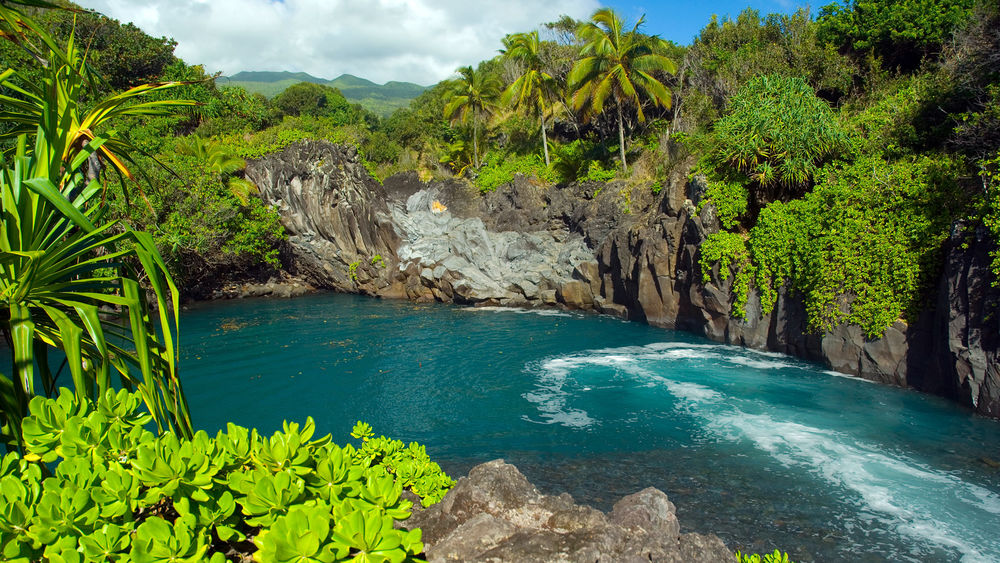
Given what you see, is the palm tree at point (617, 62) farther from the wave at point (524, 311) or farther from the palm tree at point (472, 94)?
the wave at point (524, 311)

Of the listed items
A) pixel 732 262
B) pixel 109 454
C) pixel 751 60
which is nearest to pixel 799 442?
pixel 732 262

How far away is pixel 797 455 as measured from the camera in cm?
1070

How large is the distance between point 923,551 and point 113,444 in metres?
9.32

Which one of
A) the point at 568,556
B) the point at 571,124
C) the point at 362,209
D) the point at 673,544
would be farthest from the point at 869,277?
the point at 571,124

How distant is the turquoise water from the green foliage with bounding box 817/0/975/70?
48.5 ft

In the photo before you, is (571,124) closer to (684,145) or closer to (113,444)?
(684,145)

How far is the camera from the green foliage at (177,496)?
7.77ft

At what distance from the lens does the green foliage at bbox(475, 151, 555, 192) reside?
3191 centimetres

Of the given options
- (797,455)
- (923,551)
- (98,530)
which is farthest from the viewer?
(797,455)

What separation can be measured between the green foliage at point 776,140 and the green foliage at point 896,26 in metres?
6.50

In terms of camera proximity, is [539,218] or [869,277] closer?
[869,277]

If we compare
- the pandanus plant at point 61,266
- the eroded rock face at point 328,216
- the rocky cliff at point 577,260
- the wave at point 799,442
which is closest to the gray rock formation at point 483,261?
the rocky cliff at point 577,260

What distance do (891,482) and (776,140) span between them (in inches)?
450

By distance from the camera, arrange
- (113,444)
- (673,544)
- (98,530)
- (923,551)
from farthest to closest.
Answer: (923,551) → (673,544) → (113,444) → (98,530)
